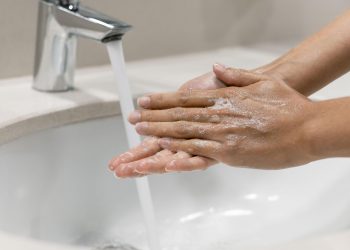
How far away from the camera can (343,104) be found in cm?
50

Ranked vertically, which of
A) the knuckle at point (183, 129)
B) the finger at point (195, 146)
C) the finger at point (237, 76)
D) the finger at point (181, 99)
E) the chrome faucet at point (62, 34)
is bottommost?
the finger at point (195, 146)

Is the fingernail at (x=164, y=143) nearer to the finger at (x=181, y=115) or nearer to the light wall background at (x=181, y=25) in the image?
the finger at (x=181, y=115)

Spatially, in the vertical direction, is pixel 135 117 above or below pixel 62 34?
below

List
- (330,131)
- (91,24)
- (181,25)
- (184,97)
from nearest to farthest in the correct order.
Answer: (330,131) < (184,97) < (91,24) < (181,25)

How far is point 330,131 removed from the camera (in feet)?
1.61

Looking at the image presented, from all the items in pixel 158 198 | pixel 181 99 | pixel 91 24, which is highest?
pixel 91 24

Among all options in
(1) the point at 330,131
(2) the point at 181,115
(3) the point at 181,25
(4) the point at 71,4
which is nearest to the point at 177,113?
(2) the point at 181,115

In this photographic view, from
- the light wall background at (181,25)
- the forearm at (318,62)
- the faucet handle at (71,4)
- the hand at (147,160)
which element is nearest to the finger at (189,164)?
the hand at (147,160)

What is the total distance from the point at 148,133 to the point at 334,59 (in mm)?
229

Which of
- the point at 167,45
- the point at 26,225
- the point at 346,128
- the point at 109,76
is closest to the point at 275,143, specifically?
the point at 346,128

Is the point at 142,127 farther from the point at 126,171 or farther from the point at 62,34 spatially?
the point at 62,34

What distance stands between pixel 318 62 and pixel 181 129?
19 centimetres

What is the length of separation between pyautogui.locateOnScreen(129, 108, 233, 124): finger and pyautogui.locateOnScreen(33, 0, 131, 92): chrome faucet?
0.15 metres

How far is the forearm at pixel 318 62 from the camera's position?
667 millimetres
